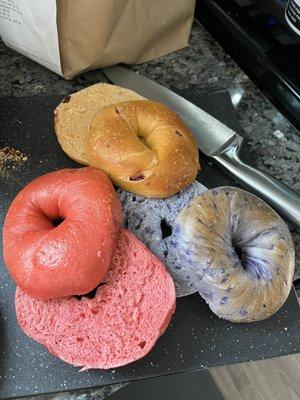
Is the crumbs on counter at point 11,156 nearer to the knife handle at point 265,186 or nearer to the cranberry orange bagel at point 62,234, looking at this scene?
the cranberry orange bagel at point 62,234

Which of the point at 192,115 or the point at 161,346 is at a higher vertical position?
the point at 192,115

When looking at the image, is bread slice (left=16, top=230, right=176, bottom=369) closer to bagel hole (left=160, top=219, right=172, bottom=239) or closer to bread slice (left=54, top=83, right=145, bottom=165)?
bagel hole (left=160, top=219, right=172, bottom=239)

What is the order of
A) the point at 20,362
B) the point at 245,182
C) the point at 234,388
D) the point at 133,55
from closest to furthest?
1. the point at 20,362
2. the point at 245,182
3. the point at 133,55
4. the point at 234,388

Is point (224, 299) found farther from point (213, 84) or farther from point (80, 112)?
point (213, 84)

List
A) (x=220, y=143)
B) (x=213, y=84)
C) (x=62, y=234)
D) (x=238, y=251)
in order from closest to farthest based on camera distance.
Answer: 1. (x=62, y=234)
2. (x=238, y=251)
3. (x=220, y=143)
4. (x=213, y=84)

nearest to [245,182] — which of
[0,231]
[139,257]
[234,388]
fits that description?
[139,257]

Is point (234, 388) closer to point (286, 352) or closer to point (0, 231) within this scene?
point (286, 352)

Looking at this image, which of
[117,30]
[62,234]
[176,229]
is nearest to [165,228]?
[176,229]
